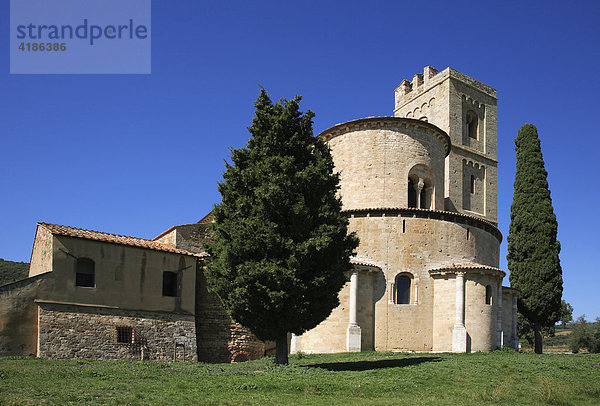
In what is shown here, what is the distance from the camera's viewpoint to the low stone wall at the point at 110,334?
19594mm

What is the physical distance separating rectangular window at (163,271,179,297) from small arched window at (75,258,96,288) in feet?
11.1

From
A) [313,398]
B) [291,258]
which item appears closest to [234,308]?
[291,258]

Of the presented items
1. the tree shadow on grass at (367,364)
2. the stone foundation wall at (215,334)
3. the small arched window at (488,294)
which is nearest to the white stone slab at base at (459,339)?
the small arched window at (488,294)

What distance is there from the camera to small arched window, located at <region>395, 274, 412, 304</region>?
28.3m

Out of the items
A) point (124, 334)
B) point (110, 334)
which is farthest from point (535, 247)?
point (110, 334)

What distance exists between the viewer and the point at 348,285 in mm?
26984

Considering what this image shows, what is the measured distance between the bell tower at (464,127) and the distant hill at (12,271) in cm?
3449

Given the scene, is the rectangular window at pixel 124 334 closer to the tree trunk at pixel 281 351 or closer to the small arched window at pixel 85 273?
the small arched window at pixel 85 273

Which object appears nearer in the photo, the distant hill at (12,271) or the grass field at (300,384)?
the grass field at (300,384)

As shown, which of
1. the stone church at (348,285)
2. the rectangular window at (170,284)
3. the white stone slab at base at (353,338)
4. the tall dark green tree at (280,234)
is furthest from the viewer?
the white stone slab at base at (353,338)

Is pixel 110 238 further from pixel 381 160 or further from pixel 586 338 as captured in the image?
pixel 586 338

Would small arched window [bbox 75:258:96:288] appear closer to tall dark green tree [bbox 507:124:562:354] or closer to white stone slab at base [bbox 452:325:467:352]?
white stone slab at base [bbox 452:325:467:352]

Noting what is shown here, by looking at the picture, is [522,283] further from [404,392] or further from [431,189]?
[404,392]

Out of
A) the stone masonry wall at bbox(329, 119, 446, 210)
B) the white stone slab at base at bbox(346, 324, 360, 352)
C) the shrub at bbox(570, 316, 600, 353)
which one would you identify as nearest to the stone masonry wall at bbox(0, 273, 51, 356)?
the white stone slab at base at bbox(346, 324, 360, 352)
